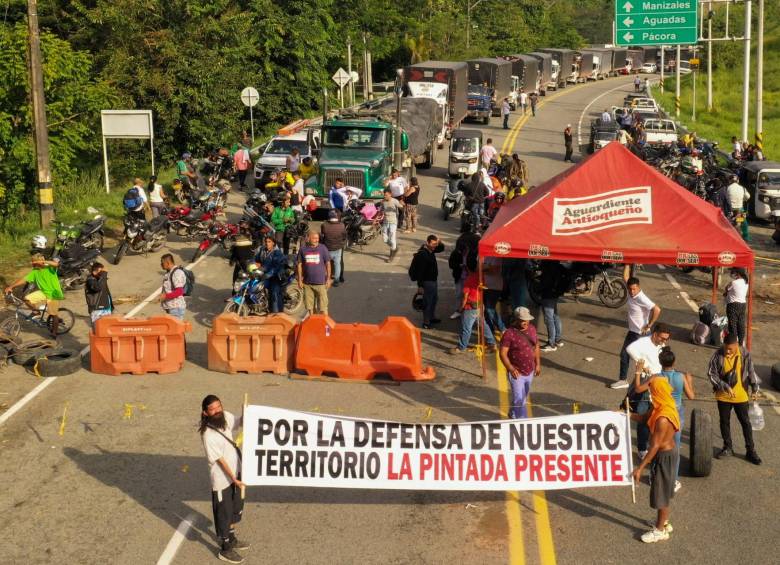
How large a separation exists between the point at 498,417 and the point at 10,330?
28.3 feet

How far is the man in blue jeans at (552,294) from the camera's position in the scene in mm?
16953

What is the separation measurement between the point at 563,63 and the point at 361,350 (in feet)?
238

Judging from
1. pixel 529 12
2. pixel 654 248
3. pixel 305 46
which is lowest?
pixel 654 248

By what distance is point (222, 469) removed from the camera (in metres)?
10.1

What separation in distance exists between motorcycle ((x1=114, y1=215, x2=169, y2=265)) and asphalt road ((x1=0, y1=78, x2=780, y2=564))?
5866 mm

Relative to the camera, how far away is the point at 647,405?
40.0 ft

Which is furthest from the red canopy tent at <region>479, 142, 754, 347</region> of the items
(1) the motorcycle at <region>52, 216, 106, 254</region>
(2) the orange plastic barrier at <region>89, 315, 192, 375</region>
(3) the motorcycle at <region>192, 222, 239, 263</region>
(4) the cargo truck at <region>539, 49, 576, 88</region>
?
(4) the cargo truck at <region>539, 49, 576, 88</region>

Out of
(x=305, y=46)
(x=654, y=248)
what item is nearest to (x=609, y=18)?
(x=305, y=46)

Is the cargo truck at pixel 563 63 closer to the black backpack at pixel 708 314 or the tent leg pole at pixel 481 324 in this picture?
the black backpack at pixel 708 314

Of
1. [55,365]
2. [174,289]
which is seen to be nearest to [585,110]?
[174,289]

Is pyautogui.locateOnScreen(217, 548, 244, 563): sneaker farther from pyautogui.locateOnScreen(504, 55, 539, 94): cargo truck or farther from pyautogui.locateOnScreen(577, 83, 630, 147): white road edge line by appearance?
pyautogui.locateOnScreen(504, 55, 539, 94): cargo truck

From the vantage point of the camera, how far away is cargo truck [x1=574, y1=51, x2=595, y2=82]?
90000 millimetres

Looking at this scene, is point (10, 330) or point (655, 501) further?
point (10, 330)

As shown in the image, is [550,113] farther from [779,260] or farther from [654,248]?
[654,248]
